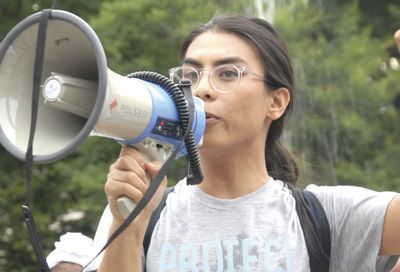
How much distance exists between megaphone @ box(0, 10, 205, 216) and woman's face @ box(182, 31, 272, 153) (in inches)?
14.9

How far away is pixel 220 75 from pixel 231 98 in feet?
0.23

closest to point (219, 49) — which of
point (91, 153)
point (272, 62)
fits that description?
point (272, 62)

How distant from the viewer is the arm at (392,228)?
102 inches

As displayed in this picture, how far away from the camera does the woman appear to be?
2.61 metres

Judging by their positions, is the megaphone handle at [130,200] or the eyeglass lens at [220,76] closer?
the megaphone handle at [130,200]

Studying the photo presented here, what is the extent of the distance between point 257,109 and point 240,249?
1.24 feet

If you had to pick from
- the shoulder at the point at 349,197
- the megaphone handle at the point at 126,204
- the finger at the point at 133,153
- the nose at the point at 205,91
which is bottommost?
the shoulder at the point at 349,197

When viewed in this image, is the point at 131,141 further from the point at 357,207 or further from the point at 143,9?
the point at 143,9

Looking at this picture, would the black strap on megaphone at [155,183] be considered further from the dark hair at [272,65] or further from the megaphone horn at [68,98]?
the dark hair at [272,65]

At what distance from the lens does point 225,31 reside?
289 cm

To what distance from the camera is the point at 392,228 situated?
2586 mm

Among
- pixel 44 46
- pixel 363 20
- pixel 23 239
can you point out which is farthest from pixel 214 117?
pixel 363 20

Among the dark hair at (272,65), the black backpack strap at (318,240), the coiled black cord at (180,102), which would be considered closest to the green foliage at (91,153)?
the dark hair at (272,65)

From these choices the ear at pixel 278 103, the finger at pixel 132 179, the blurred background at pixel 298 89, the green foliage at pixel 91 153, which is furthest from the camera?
the blurred background at pixel 298 89
